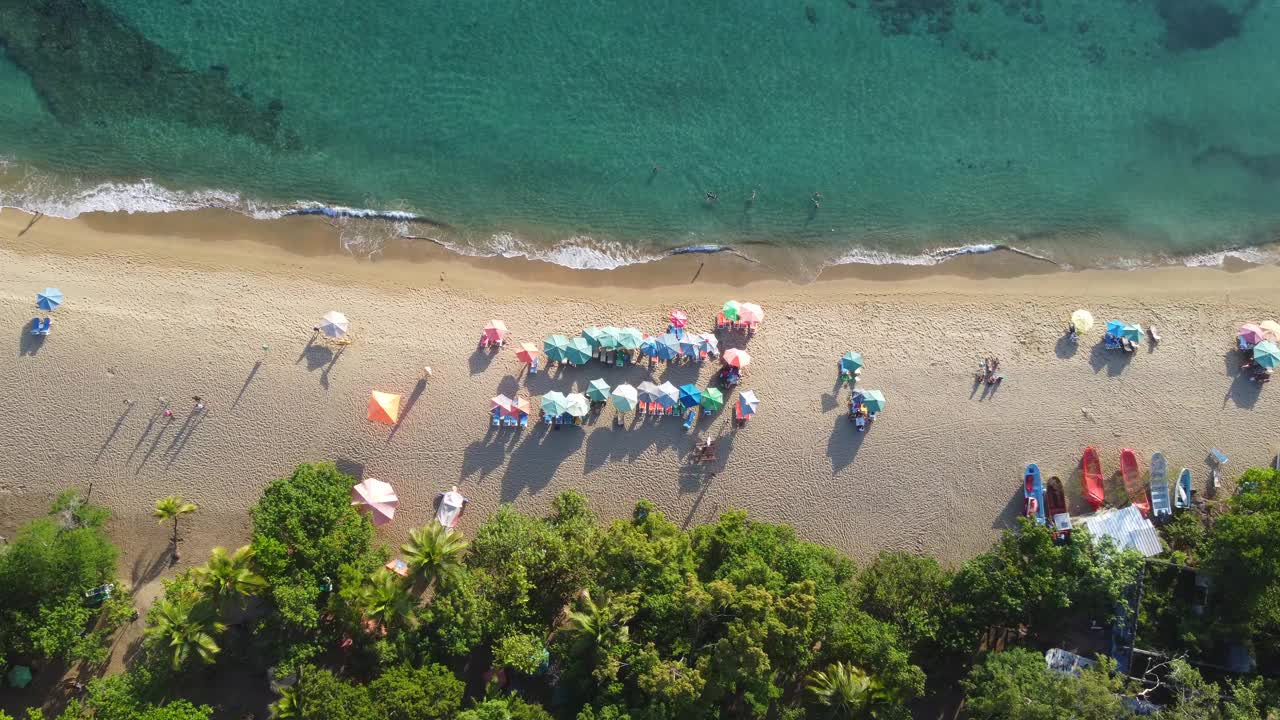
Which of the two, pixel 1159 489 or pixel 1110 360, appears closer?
pixel 1159 489

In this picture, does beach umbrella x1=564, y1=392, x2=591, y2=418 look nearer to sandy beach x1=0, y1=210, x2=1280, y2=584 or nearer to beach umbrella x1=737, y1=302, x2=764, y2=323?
sandy beach x1=0, y1=210, x2=1280, y2=584

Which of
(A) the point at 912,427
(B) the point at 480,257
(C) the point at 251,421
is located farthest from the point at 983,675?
(C) the point at 251,421

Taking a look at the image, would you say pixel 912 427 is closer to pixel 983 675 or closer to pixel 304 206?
pixel 983 675

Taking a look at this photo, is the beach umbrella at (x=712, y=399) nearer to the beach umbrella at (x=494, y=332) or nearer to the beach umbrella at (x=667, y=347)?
the beach umbrella at (x=667, y=347)

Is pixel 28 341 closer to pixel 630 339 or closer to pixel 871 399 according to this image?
pixel 630 339

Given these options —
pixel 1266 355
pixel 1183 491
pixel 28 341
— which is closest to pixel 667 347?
pixel 1183 491

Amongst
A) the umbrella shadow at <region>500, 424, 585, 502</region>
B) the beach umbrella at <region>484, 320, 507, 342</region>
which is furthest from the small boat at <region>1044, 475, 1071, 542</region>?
the beach umbrella at <region>484, 320, 507, 342</region>

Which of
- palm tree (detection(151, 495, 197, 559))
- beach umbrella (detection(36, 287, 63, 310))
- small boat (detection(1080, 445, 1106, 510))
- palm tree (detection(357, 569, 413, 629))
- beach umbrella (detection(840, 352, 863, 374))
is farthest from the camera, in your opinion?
beach umbrella (detection(840, 352, 863, 374))
